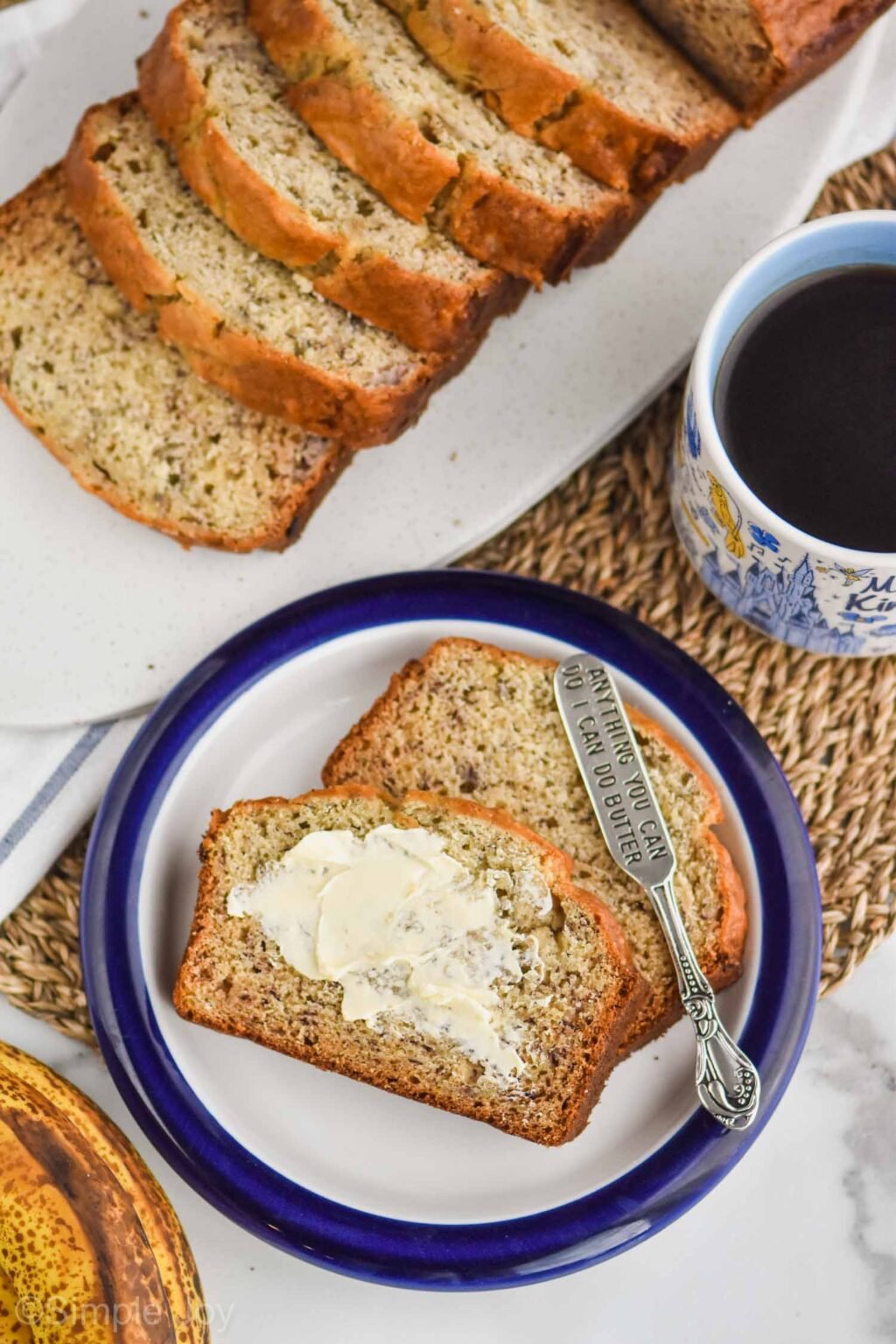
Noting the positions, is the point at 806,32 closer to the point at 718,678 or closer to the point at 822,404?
the point at 822,404

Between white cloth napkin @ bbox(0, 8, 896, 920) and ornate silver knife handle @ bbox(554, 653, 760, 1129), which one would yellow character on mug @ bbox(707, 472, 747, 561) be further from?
white cloth napkin @ bbox(0, 8, 896, 920)

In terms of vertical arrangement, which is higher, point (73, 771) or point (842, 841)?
point (73, 771)

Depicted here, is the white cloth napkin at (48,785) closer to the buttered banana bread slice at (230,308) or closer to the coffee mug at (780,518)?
the coffee mug at (780,518)

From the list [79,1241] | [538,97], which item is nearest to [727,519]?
[538,97]

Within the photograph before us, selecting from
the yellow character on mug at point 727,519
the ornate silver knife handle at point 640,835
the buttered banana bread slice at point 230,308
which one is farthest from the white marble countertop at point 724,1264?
the buttered banana bread slice at point 230,308

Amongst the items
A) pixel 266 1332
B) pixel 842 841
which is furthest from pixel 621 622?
pixel 266 1332

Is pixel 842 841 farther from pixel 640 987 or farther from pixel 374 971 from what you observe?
pixel 374 971

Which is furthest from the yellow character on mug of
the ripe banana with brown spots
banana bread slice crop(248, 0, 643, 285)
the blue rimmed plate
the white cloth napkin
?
the ripe banana with brown spots
